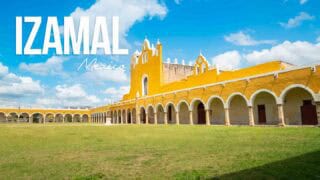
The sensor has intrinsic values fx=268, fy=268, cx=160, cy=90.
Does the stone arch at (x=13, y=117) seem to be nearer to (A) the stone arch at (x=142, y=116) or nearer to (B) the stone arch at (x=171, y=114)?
(A) the stone arch at (x=142, y=116)

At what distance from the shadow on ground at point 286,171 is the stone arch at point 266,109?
52.2 ft

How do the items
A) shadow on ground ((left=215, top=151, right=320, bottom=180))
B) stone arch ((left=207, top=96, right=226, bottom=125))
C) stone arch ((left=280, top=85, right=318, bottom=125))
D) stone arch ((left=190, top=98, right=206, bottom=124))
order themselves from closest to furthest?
shadow on ground ((left=215, top=151, right=320, bottom=180))
stone arch ((left=280, top=85, right=318, bottom=125))
stone arch ((left=207, top=96, right=226, bottom=125))
stone arch ((left=190, top=98, right=206, bottom=124))

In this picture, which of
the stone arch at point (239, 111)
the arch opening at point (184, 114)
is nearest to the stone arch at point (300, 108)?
the stone arch at point (239, 111)

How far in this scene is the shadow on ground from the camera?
3971 millimetres

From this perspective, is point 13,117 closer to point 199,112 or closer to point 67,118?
point 67,118

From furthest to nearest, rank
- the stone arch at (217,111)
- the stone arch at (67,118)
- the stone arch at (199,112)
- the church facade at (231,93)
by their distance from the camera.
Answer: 1. the stone arch at (67,118)
2. the stone arch at (199,112)
3. the stone arch at (217,111)
4. the church facade at (231,93)

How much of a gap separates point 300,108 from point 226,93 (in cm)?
517

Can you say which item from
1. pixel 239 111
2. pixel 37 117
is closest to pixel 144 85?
pixel 239 111

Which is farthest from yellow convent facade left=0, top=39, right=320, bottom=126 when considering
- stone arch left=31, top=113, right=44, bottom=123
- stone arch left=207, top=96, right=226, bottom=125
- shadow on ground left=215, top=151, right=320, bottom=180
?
stone arch left=31, top=113, right=44, bottom=123

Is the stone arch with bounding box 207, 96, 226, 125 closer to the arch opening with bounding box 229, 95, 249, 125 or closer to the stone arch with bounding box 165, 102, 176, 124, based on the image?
the arch opening with bounding box 229, 95, 249, 125

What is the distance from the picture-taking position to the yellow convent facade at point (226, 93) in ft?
54.8

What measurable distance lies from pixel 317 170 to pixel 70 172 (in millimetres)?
4072

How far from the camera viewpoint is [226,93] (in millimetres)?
20734

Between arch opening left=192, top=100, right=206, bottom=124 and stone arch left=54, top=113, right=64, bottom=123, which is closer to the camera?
arch opening left=192, top=100, right=206, bottom=124
